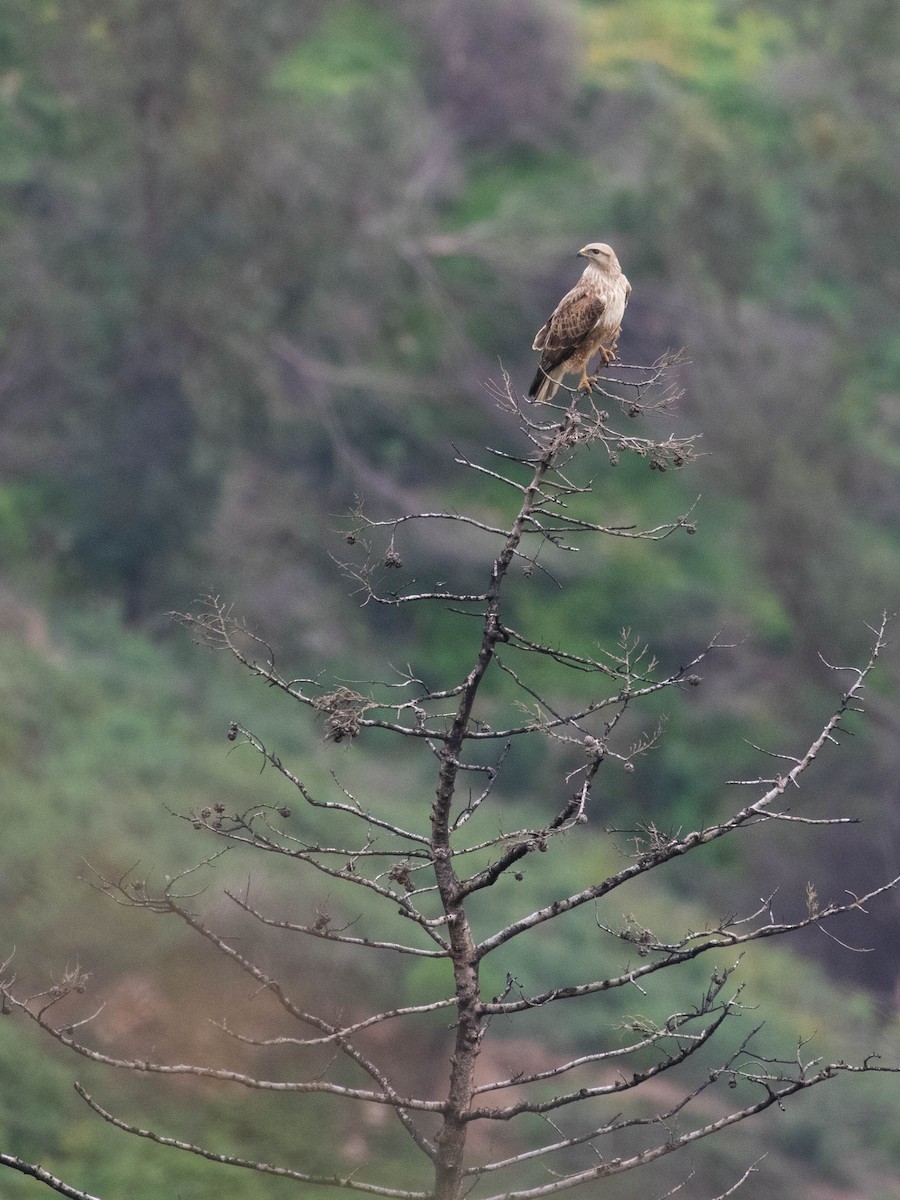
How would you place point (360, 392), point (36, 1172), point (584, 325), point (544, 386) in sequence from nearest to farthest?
point (36, 1172) < point (584, 325) < point (544, 386) < point (360, 392)

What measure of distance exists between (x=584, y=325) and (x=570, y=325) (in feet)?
0.21

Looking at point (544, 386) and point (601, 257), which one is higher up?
point (601, 257)

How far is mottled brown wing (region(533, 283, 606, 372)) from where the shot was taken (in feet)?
26.1

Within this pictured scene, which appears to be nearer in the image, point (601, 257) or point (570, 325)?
point (570, 325)

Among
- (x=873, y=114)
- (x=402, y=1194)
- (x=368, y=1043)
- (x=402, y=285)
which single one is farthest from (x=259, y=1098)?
(x=873, y=114)

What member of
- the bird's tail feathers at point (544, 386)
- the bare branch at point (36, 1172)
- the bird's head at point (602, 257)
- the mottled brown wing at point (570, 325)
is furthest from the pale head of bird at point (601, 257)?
the bare branch at point (36, 1172)

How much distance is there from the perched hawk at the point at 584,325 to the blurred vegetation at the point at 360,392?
45.7ft

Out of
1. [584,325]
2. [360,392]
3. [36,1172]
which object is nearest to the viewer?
[36,1172]

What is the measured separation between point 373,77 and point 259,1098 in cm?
1983

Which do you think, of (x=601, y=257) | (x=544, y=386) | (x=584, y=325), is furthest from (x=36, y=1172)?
(x=601, y=257)

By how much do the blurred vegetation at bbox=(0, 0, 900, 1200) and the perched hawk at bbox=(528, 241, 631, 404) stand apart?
13.9 metres

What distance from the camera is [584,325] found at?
7953 mm

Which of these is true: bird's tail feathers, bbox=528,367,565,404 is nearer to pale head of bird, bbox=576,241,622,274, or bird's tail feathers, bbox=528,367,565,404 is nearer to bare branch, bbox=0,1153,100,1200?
pale head of bird, bbox=576,241,622,274

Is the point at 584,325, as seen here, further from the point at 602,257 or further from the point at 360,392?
the point at 360,392
